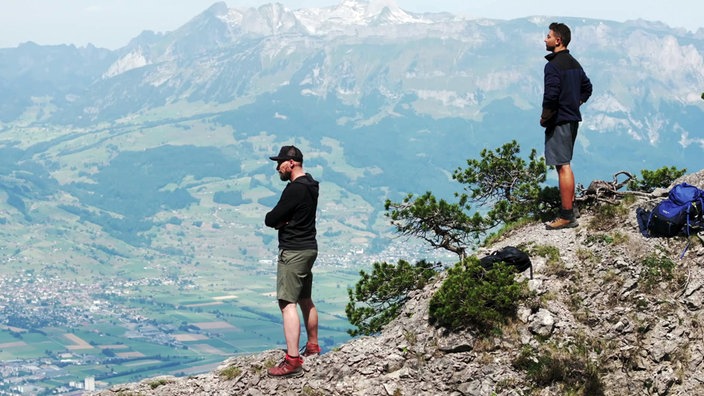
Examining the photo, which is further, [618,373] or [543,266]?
[543,266]

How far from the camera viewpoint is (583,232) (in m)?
14.7

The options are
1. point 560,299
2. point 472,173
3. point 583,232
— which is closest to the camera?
point 560,299

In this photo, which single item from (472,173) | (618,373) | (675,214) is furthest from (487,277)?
(472,173)

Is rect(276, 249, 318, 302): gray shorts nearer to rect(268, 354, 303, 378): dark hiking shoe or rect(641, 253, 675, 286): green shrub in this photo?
rect(268, 354, 303, 378): dark hiking shoe

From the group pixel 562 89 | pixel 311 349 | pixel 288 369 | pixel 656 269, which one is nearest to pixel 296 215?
pixel 288 369

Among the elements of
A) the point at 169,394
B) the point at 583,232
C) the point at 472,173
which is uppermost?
the point at 472,173

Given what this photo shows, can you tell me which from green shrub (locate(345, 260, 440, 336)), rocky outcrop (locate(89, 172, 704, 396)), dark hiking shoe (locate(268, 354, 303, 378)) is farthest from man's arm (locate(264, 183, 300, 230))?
green shrub (locate(345, 260, 440, 336))

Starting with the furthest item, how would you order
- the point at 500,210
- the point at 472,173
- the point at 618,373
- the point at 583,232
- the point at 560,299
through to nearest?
the point at 472,173
the point at 500,210
the point at 583,232
the point at 560,299
the point at 618,373

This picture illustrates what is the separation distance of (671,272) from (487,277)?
9.90 feet

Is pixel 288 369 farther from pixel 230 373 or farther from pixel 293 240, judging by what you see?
pixel 293 240

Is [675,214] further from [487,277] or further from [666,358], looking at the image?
[487,277]

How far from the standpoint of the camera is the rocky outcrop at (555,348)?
1198 centimetres

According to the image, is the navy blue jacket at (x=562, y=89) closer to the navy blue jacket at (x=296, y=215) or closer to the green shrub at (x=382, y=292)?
the navy blue jacket at (x=296, y=215)

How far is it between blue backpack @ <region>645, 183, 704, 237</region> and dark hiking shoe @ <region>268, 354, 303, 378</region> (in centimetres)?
640
